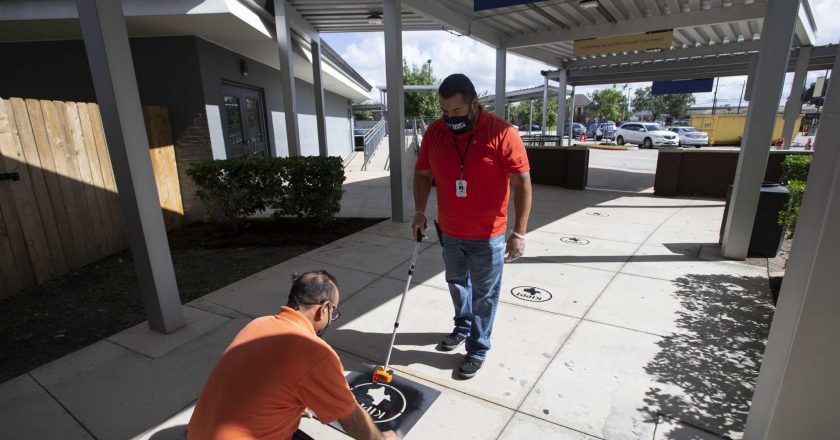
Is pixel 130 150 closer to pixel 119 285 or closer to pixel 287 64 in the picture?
pixel 119 285

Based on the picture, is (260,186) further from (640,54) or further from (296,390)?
(640,54)

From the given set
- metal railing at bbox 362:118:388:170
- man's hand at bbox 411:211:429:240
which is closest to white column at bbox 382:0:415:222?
man's hand at bbox 411:211:429:240

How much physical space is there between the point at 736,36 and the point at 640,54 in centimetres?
293

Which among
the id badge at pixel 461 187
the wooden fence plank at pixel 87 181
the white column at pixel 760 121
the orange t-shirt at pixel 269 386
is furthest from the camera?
the wooden fence plank at pixel 87 181

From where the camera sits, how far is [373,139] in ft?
58.9

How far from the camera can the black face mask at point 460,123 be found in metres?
2.61

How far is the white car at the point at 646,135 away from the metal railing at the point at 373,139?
755 inches

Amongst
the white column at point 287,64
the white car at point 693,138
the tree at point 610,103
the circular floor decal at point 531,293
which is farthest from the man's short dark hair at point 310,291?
the tree at point 610,103

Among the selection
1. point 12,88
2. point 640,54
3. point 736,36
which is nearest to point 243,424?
point 12,88

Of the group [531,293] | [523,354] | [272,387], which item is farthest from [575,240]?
[272,387]

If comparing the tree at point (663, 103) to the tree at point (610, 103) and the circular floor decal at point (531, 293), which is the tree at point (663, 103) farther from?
the circular floor decal at point (531, 293)

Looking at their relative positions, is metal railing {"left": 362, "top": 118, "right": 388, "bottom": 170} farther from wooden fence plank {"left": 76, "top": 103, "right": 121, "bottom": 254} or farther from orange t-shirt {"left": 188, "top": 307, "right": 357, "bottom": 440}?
orange t-shirt {"left": 188, "top": 307, "right": 357, "bottom": 440}

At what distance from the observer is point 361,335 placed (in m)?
3.48

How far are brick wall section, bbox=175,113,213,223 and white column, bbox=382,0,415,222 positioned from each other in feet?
11.4
